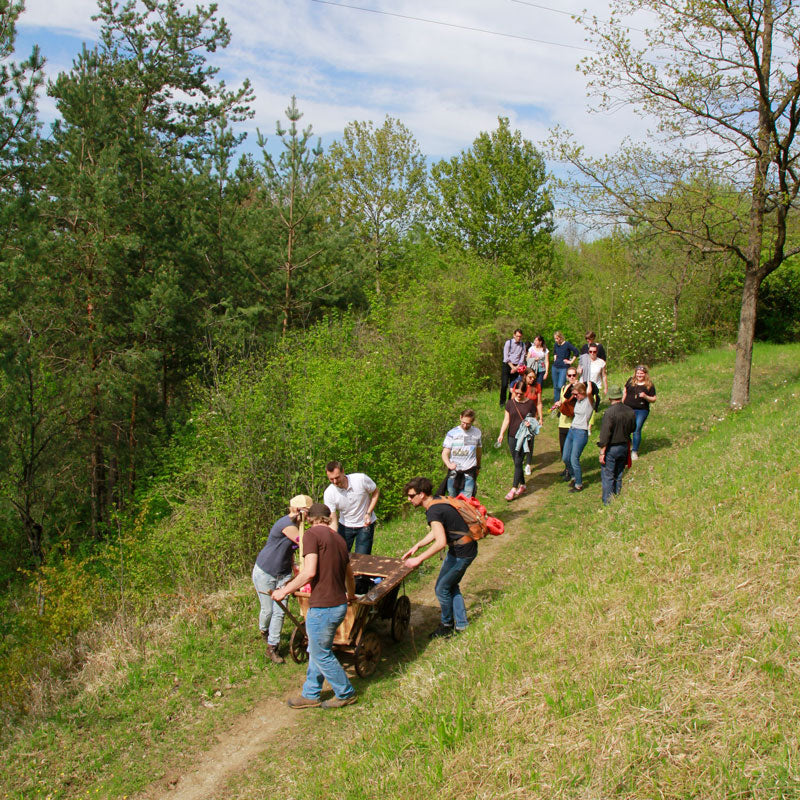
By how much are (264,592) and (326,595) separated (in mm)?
1407

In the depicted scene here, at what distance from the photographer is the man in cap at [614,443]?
9.18m

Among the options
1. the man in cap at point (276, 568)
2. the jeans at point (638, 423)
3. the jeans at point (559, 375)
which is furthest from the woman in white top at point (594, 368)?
the man in cap at point (276, 568)

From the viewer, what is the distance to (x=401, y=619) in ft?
23.3

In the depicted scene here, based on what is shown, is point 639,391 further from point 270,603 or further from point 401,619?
point 270,603

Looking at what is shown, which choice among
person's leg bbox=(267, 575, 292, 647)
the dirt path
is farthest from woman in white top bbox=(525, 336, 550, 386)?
person's leg bbox=(267, 575, 292, 647)

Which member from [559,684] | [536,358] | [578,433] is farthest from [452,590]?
[536,358]

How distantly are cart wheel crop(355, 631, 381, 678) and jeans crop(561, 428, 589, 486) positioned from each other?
5258mm

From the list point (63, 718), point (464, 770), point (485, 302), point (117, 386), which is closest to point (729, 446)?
point (464, 770)

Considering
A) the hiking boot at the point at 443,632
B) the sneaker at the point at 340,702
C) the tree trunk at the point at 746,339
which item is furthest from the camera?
the tree trunk at the point at 746,339

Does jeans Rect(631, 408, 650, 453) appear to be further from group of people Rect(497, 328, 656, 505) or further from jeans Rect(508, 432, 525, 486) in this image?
jeans Rect(508, 432, 525, 486)

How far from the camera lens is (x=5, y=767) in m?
5.71

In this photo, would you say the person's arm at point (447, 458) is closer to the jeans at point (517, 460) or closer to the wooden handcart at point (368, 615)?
the jeans at point (517, 460)

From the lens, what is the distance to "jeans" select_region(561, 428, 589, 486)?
34.5 feet

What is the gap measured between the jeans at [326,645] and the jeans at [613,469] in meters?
4.93
